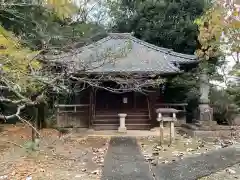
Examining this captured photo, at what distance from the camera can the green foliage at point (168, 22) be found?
860 inches

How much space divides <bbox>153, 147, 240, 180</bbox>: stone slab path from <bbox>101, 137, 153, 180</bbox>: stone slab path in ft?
1.05

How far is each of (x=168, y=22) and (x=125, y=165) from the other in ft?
52.0

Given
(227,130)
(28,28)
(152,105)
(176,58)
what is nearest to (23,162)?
(28,28)

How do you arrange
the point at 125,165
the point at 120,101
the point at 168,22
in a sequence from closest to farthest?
1. the point at 125,165
2. the point at 120,101
3. the point at 168,22

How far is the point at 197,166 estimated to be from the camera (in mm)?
7465

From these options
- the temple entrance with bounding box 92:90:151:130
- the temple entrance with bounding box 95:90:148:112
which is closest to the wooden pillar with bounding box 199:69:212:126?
the temple entrance with bounding box 92:90:151:130

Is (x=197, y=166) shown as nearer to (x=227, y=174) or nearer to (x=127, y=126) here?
(x=227, y=174)

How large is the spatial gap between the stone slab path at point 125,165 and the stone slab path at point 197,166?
0.32m

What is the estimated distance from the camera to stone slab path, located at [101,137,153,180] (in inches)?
260

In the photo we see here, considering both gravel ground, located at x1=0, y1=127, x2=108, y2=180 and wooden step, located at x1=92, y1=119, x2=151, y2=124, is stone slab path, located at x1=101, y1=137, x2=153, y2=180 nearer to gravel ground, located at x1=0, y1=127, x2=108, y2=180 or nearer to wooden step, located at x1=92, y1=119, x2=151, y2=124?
gravel ground, located at x1=0, y1=127, x2=108, y2=180

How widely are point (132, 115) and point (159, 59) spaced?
10.5 ft

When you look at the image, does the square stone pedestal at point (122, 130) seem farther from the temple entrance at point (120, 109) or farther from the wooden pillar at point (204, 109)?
the wooden pillar at point (204, 109)

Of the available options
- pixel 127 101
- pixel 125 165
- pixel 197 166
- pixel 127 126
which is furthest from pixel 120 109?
pixel 197 166

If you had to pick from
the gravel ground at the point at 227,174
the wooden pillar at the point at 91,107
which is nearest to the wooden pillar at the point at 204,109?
the wooden pillar at the point at 91,107
